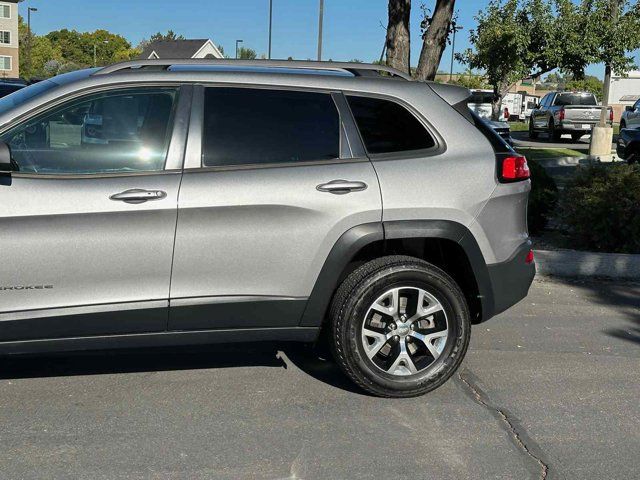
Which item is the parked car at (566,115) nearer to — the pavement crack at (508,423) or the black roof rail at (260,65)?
the black roof rail at (260,65)

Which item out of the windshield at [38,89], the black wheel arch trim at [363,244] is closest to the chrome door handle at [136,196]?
the windshield at [38,89]

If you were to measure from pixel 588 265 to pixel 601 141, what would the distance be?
43.5 ft

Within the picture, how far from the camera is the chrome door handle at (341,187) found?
180 inches

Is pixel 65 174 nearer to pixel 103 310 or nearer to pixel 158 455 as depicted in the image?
pixel 103 310

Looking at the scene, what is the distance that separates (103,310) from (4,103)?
4.35 ft

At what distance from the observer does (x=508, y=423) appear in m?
4.52

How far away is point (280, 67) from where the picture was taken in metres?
4.97

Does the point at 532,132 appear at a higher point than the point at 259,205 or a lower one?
higher

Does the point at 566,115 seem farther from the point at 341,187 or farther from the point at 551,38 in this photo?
the point at 341,187

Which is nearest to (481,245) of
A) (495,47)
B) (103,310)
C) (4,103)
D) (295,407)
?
(295,407)

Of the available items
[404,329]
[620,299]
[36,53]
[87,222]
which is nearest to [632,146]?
[620,299]

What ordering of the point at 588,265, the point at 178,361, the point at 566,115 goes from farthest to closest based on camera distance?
the point at 566,115
the point at 588,265
the point at 178,361

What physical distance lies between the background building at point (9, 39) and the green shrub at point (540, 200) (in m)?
78.2

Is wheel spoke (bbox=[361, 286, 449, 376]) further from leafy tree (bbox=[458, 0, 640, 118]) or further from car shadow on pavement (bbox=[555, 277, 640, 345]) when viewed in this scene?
leafy tree (bbox=[458, 0, 640, 118])
